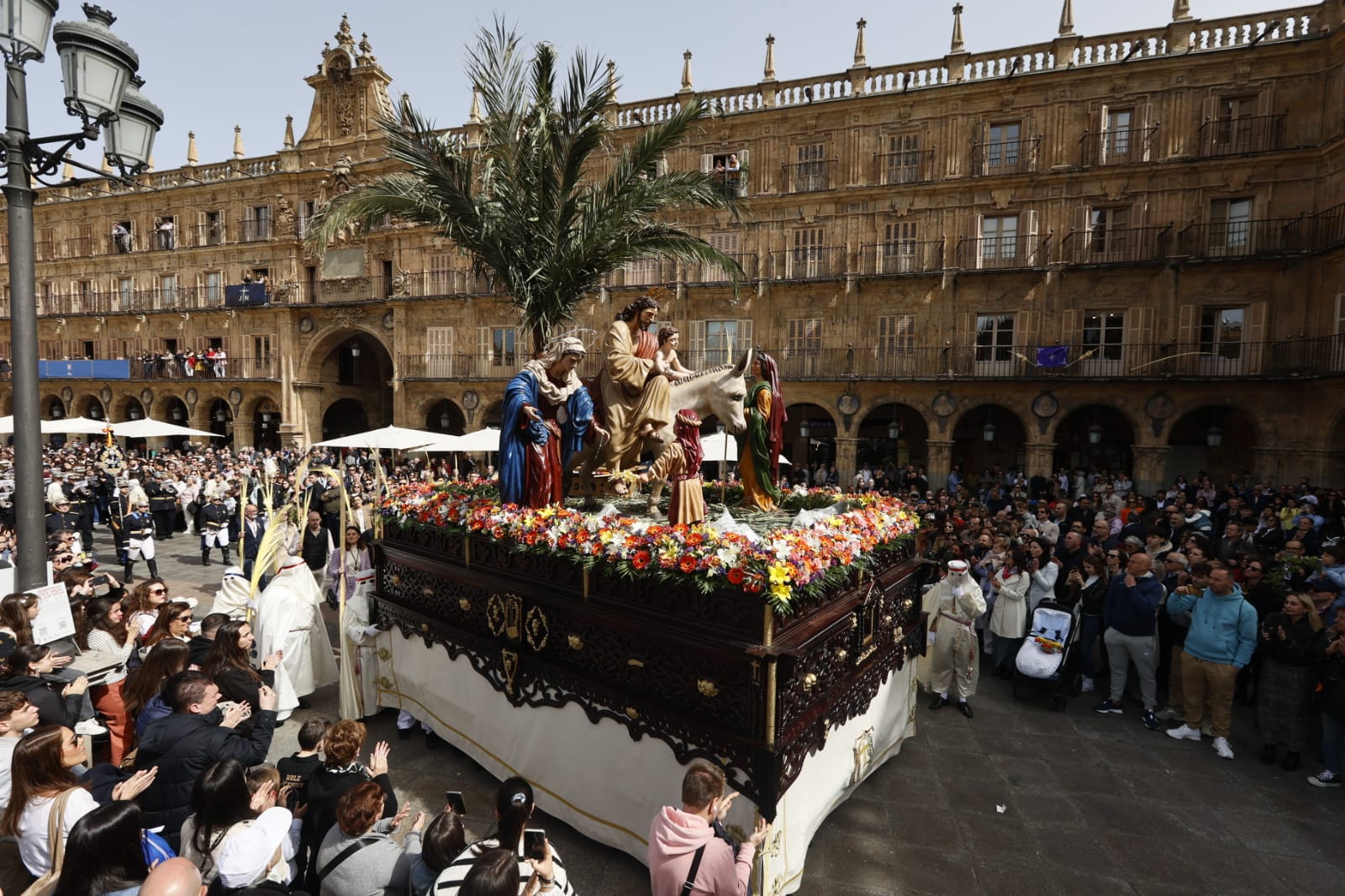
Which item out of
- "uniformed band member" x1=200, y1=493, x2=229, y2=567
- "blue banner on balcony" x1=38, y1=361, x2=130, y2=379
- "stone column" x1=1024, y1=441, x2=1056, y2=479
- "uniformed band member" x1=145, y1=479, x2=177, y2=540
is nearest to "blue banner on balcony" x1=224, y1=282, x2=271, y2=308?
"blue banner on balcony" x1=38, y1=361, x2=130, y2=379

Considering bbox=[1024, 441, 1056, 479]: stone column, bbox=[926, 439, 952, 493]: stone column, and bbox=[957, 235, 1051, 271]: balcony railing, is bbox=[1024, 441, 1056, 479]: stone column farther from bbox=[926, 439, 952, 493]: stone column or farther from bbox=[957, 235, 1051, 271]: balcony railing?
bbox=[957, 235, 1051, 271]: balcony railing

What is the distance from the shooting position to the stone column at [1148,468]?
18734mm

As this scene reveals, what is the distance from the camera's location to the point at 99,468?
1683 centimetres

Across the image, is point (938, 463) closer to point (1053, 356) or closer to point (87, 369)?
point (1053, 356)

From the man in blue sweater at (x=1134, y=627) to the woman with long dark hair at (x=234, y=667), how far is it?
25.2ft

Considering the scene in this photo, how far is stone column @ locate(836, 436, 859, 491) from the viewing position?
2170 cm

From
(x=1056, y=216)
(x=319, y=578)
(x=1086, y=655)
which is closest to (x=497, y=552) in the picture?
(x=1086, y=655)

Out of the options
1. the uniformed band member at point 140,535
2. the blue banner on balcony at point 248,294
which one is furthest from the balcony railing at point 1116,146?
the blue banner on balcony at point 248,294

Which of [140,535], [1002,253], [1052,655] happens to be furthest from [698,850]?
[1002,253]

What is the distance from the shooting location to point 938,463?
20.9 m

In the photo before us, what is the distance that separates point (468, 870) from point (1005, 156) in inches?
927

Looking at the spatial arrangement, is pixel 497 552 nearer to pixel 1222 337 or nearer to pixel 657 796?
pixel 657 796

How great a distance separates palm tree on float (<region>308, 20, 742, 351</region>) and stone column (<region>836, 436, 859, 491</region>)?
600 inches

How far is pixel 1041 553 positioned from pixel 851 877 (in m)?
5.40
